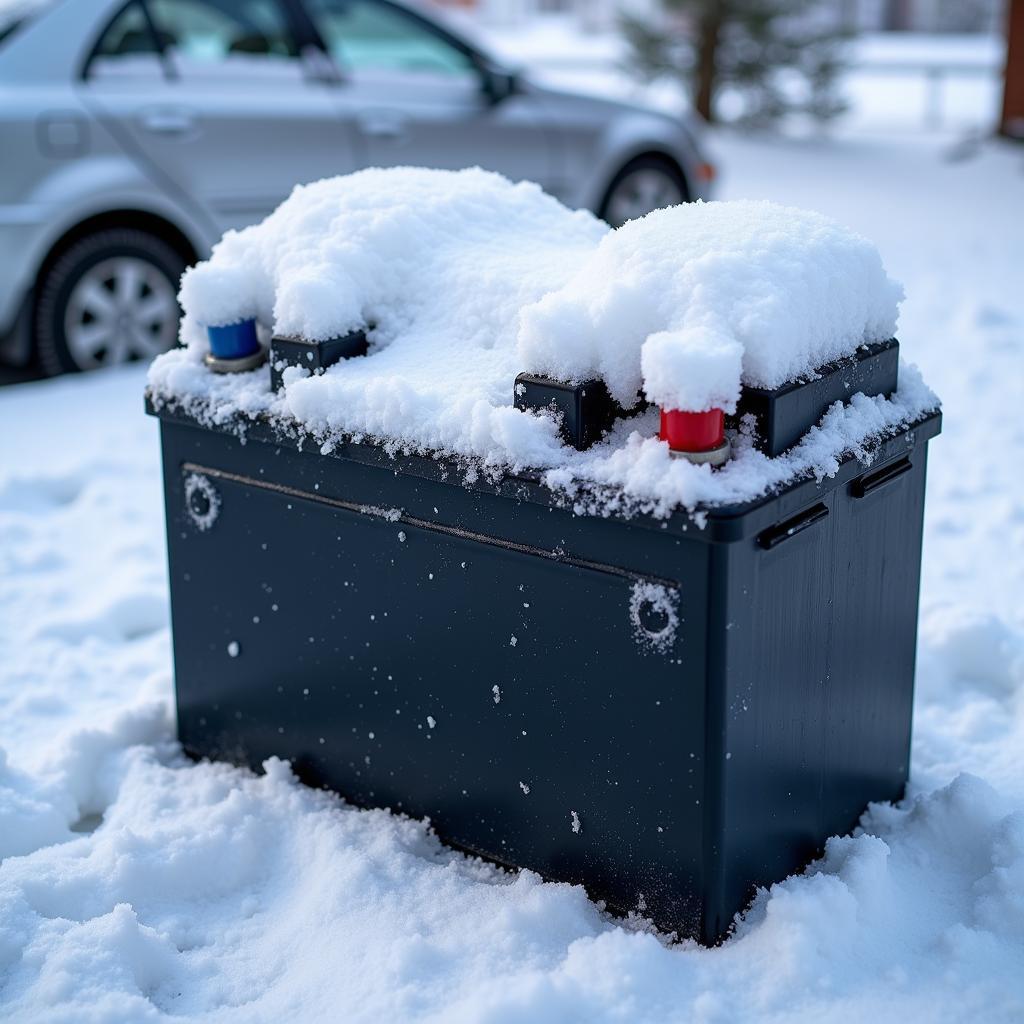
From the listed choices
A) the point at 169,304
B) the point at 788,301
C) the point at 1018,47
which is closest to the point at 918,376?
the point at 788,301

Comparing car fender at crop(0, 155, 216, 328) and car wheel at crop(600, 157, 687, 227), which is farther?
car wheel at crop(600, 157, 687, 227)

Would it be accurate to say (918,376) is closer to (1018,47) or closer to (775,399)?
(775,399)

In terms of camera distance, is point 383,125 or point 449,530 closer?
point 449,530

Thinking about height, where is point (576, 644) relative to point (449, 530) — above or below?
below

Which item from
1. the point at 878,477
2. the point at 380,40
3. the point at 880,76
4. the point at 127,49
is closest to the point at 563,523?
the point at 878,477

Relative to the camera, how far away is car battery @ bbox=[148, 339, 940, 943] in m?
2.14

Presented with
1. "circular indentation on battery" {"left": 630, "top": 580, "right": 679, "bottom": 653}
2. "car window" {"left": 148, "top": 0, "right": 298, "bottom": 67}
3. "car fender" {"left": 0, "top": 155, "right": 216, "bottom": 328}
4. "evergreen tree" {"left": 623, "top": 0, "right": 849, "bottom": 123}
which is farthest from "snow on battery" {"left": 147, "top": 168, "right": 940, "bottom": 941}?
"evergreen tree" {"left": 623, "top": 0, "right": 849, "bottom": 123}

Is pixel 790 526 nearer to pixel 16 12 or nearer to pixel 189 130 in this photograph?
pixel 189 130

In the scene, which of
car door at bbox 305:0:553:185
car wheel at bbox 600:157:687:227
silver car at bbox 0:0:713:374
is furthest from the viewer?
car wheel at bbox 600:157:687:227

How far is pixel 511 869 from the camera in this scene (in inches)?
97.9

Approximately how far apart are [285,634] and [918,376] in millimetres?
1266

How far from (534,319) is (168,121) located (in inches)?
161

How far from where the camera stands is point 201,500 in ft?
9.05

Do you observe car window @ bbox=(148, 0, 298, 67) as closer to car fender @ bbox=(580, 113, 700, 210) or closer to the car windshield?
the car windshield
